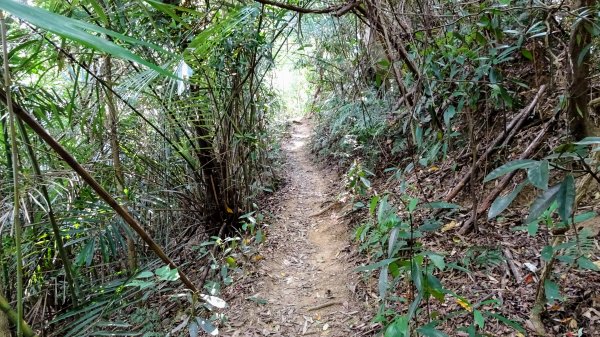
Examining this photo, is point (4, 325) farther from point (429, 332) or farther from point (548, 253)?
point (548, 253)

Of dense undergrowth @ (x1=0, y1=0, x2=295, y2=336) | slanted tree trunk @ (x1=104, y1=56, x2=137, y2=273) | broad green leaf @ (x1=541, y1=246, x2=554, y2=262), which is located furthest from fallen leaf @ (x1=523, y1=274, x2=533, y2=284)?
slanted tree trunk @ (x1=104, y1=56, x2=137, y2=273)

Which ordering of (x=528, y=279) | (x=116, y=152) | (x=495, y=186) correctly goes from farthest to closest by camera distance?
1. (x=116, y=152)
2. (x=495, y=186)
3. (x=528, y=279)

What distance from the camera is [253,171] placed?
4613mm

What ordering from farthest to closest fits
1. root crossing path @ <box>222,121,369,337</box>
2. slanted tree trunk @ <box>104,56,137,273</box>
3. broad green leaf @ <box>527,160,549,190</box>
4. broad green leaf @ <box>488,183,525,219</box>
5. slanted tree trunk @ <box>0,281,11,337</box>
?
slanted tree trunk @ <box>104,56,137,273</box>
root crossing path @ <box>222,121,369,337</box>
broad green leaf @ <box>488,183,525,219</box>
broad green leaf @ <box>527,160,549,190</box>
slanted tree trunk @ <box>0,281,11,337</box>

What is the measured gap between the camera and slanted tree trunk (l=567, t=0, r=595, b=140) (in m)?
1.69

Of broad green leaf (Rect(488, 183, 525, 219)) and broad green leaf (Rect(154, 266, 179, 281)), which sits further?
broad green leaf (Rect(154, 266, 179, 281))

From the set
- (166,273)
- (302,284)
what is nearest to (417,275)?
(166,273)

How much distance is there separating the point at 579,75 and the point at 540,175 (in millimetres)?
1174

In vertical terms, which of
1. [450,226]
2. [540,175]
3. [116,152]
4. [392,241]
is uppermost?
[116,152]

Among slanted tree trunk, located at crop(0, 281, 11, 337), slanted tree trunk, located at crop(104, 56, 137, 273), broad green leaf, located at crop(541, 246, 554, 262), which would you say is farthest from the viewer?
slanted tree trunk, located at crop(104, 56, 137, 273)

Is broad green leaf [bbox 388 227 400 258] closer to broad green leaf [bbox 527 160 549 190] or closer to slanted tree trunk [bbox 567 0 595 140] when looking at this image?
broad green leaf [bbox 527 160 549 190]

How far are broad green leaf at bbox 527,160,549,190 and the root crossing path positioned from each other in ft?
4.80

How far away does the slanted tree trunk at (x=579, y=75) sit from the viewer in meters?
1.69

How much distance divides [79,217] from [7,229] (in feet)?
2.25
